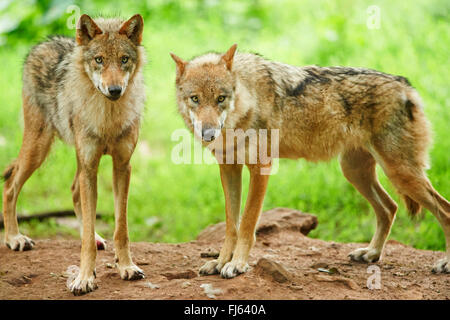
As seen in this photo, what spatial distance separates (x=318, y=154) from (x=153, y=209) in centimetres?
391

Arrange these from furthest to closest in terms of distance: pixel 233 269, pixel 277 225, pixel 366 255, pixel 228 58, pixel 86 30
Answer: pixel 277 225
pixel 366 255
pixel 228 58
pixel 233 269
pixel 86 30

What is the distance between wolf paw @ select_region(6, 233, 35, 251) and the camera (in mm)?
5281

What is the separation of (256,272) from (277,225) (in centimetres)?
187

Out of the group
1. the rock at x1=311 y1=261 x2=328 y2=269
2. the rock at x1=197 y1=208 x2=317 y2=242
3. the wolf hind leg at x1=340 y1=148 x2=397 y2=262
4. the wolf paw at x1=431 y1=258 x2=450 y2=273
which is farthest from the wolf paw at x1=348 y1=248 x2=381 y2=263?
the rock at x1=197 y1=208 x2=317 y2=242

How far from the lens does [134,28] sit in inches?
167

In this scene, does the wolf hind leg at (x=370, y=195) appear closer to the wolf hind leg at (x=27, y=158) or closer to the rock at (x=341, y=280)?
the rock at (x=341, y=280)

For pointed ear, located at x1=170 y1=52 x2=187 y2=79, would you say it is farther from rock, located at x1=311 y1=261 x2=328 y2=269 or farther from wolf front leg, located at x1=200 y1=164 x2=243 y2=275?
rock, located at x1=311 y1=261 x2=328 y2=269

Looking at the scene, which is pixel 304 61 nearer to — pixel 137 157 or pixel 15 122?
pixel 137 157

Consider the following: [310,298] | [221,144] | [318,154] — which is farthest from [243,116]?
[310,298]

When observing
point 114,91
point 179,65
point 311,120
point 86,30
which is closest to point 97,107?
point 114,91

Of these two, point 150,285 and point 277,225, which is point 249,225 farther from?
point 277,225

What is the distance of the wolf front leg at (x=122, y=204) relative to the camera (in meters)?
4.39

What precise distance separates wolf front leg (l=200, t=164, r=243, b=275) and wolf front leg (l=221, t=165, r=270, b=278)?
14cm

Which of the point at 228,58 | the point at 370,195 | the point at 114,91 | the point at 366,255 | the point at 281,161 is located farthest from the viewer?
the point at 281,161
